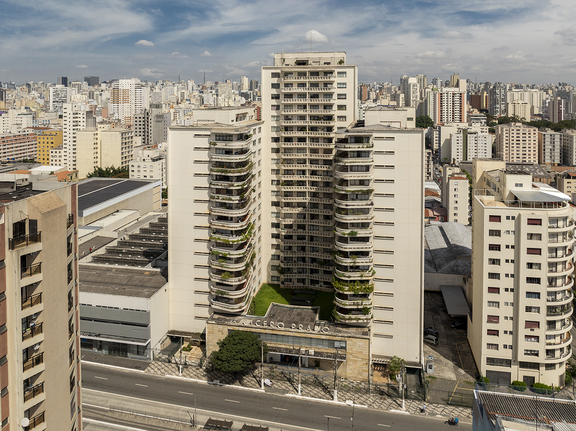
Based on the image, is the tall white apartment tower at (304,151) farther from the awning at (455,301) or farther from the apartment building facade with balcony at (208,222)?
the awning at (455,301)

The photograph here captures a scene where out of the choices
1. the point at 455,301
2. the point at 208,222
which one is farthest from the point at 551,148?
the point at 208,222

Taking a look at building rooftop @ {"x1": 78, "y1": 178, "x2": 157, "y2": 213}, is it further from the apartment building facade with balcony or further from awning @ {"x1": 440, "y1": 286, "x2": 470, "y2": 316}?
awning @ {"x1": 440, "y1": 286, "x2": 470, "y2": 316}

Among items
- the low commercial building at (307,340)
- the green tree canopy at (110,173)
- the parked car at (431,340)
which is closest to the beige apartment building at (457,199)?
the parked car at (431,340)

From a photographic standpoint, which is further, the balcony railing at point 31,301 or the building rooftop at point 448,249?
the building rooftop at point 448,249

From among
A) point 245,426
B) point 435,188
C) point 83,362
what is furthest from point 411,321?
point 435,188

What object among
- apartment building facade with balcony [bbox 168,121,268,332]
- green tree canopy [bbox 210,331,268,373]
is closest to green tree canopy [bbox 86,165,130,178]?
apartment building facade with balcony [bbox 168,121,268,332]

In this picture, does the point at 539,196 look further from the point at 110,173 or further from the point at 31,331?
the point at 110,173

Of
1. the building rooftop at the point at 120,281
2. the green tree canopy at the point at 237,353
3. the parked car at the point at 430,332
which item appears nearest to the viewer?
the green tree canopy at the point at 237,353

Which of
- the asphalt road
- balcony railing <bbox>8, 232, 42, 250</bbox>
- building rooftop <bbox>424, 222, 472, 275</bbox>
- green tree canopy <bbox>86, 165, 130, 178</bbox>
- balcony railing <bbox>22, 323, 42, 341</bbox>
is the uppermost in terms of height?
green tree canopy <bbox>86, 165, 130, 178</bbox>
